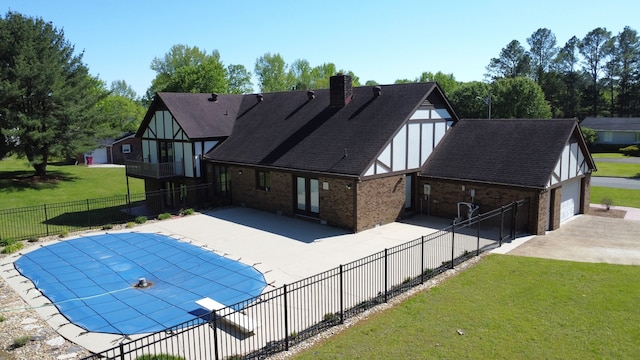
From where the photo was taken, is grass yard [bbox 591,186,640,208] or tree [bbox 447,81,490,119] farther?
tree [bbox 447,81,490,119]

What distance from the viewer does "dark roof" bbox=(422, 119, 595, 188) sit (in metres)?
19.7

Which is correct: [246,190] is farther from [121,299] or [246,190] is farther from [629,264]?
[629,264]

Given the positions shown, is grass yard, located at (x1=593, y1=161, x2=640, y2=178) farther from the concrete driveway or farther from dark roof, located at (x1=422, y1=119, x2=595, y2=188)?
the concrete driveway

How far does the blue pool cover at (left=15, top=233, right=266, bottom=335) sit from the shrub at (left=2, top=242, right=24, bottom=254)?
0.89m

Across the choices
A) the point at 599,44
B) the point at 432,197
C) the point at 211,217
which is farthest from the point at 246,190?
the point at 599,44

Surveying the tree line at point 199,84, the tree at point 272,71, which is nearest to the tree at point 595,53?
the tree line at point 199,84

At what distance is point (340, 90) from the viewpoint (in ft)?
83.0

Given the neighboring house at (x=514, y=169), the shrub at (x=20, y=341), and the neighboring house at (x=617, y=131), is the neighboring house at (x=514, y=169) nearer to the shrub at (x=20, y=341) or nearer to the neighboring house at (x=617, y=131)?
the shrub at (x=20, y=341)

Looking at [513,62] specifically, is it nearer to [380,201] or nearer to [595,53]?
[595,53]

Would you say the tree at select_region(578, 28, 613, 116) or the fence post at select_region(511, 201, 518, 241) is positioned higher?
the tree at select_region(578, 28, 613, 116)

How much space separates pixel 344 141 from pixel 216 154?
8.74 metres

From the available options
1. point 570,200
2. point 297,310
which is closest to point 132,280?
point 297,310

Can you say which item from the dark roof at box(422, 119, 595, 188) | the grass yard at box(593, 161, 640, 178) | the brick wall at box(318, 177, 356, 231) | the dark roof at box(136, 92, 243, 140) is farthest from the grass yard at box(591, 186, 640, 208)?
→ the dark roof at box(136, 92, 243, 140)

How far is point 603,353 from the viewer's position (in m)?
9.63
